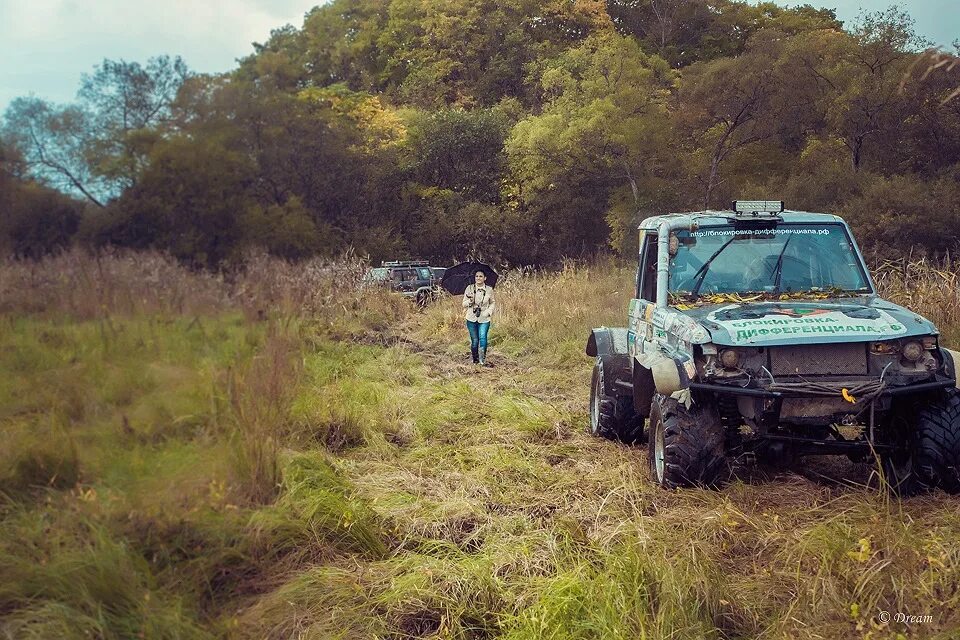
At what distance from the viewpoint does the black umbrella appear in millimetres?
14023

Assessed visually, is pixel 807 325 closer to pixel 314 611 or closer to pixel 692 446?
pixel 692 446

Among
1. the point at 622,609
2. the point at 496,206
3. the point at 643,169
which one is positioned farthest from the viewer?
the point at 496,206

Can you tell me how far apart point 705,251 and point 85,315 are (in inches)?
197

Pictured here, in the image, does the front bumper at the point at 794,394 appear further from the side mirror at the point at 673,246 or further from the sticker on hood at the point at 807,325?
the side mirror at the point at 673,246

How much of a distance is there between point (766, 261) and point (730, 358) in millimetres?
1606

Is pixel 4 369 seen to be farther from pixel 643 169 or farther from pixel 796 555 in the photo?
pixel 643 169

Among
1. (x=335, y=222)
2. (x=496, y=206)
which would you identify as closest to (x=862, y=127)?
(x=496, y=206)

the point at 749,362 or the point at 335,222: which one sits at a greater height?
the point at 335,222

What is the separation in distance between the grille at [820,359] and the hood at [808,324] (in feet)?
0.38

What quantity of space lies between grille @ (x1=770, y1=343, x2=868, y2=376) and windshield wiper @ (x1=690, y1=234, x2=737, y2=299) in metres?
1.30

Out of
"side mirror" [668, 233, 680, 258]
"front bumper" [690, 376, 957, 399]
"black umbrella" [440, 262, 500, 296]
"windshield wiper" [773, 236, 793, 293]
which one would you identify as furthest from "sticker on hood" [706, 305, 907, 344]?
"black umbrella" [440, 262, 500, 296]

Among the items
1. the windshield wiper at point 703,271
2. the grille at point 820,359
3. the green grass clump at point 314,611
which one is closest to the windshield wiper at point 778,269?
the windshield wiper at point 703,271

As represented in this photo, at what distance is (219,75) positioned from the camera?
2.99 m

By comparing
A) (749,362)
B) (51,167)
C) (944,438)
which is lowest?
(944,438)
